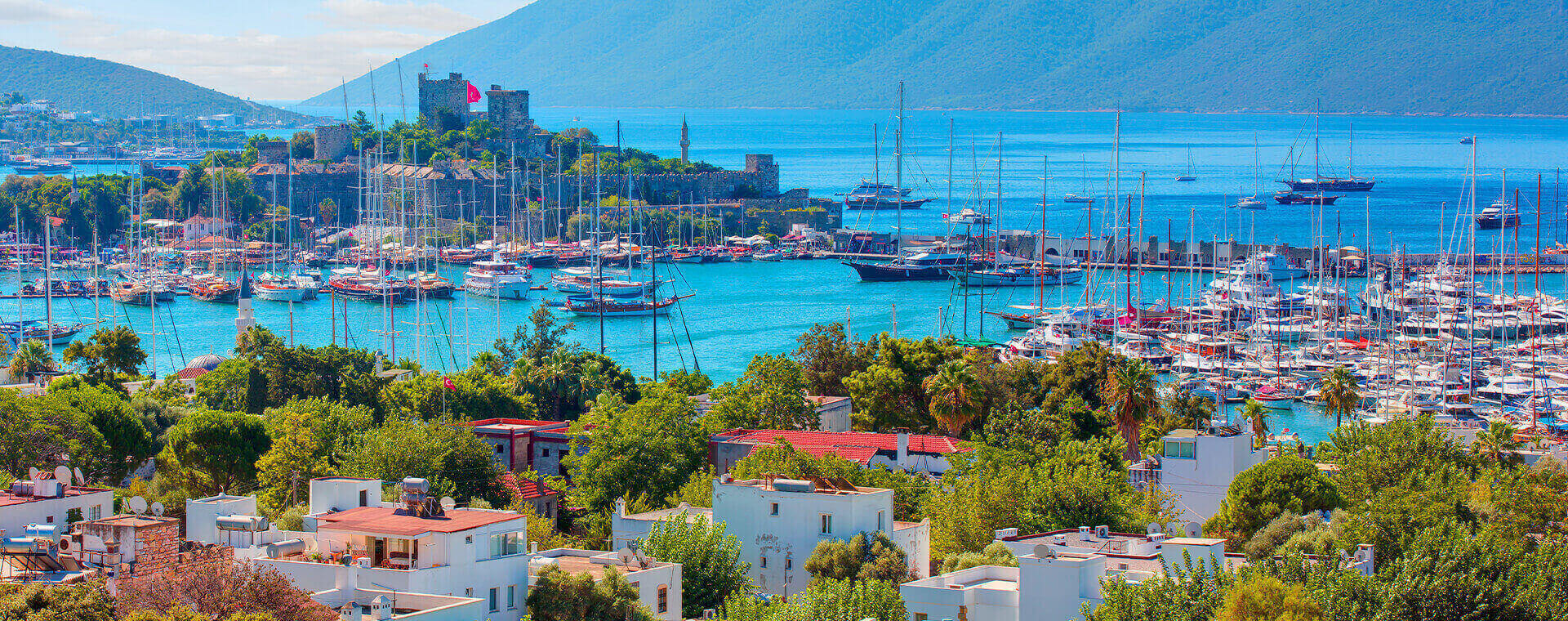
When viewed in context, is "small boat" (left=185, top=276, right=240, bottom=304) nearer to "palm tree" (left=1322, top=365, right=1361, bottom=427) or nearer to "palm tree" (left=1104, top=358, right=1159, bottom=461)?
"palm tree" (left=1322, top=365, right=1361, bottom=427)

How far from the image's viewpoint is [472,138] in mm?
127438

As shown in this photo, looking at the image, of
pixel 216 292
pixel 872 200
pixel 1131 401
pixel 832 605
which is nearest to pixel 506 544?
pixel 832 605

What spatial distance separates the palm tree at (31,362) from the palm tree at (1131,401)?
83.0 ft

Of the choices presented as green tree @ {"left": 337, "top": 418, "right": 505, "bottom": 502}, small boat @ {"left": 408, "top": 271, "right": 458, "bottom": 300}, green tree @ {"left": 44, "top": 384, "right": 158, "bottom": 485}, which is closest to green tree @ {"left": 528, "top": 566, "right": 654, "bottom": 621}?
green tree @ {"left": 337, "top": 418, "right": 505, "bottom": 502}

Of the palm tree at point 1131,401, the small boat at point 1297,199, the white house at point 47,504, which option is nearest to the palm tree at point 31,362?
the palm tree at point 1131,401

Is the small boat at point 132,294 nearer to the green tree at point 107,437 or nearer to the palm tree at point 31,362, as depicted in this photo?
the palm tree at point 31,362

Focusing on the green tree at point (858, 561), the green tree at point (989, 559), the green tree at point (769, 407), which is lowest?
the green tree at point (858, 561)

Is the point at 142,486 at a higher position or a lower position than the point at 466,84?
lower

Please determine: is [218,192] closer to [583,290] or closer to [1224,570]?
[583,290]

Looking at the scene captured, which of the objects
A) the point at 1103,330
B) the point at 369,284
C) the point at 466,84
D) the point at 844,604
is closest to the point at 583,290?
the point at 369,284

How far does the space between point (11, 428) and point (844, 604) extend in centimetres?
1763

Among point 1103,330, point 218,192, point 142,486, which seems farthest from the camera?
point 218,192

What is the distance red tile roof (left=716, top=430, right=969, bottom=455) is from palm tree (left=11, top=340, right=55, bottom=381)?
2110cm

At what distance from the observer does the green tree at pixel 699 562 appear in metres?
20.6
